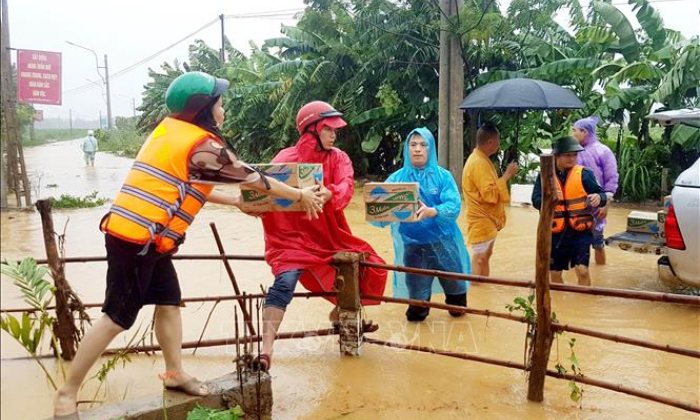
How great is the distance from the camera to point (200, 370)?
150 inches

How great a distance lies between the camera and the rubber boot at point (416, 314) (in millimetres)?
4656

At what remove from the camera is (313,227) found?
3.72 m

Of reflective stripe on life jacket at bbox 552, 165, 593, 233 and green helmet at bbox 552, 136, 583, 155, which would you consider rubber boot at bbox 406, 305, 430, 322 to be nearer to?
reflective stripe on life jacket at bbox 552, 165, 593, 233

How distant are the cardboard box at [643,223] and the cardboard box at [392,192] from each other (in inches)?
133

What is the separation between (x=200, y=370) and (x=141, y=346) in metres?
0.50

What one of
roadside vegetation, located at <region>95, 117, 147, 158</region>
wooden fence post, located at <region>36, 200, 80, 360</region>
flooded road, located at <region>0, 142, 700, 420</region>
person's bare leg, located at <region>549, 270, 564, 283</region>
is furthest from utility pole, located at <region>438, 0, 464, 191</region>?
roadside vegetation, located at <region>95, 117, 147, 158</region>

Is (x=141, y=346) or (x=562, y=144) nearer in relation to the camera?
(x=141, y=346)

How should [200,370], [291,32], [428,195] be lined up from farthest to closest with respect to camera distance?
[291,32], [428,195], [200,370]

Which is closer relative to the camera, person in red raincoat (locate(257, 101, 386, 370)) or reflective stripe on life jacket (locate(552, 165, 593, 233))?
person in red raincoat (locate(257, 101, 386, 370))

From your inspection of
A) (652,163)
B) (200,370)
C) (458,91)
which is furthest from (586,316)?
(652,163)

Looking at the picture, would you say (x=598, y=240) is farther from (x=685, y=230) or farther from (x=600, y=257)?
(x=685, y=230)

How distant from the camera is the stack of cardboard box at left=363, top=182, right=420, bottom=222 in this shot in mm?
3678

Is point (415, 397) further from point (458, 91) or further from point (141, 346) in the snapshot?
point (458, 91)

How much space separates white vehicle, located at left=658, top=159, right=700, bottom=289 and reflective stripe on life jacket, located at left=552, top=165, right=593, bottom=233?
0.62m
